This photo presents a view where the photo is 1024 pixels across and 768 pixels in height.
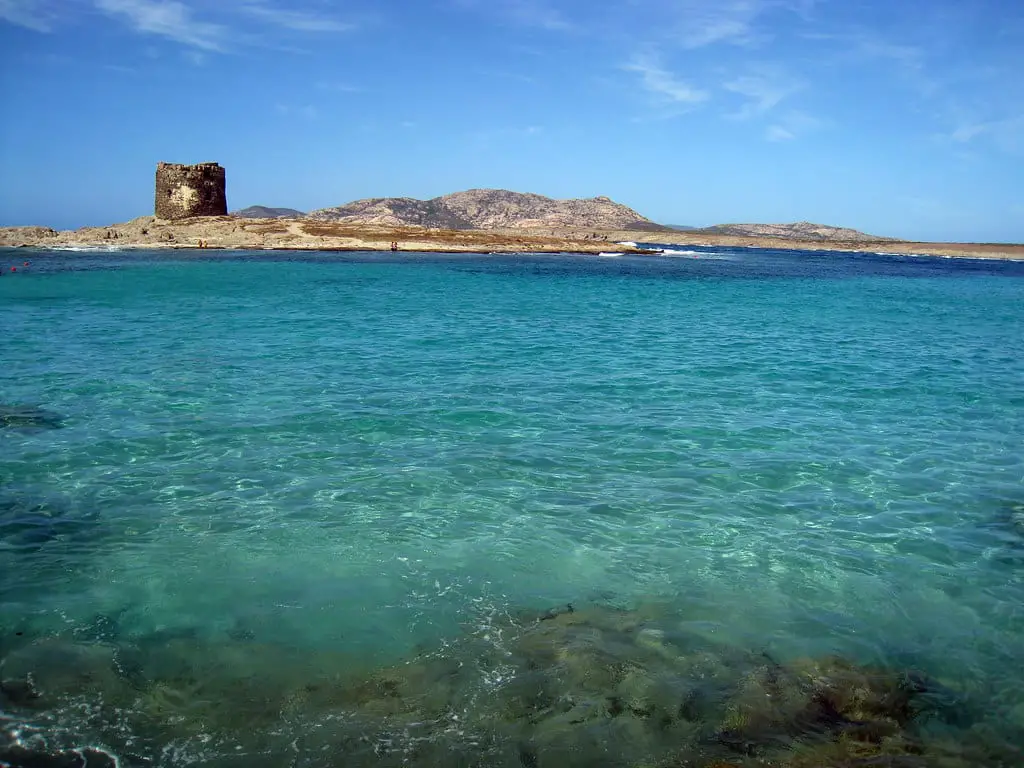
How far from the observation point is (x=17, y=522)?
8.66 meters

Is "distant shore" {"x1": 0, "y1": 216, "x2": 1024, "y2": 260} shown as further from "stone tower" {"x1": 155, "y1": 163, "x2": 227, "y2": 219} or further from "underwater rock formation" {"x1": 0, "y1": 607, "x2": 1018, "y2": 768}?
"underwater rock formation" {"x1": 0, "y1": 607, "x2": 1018, "y2": 768}

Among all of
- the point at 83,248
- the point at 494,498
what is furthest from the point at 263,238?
the point at 494,498

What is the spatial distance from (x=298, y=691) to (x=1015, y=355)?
2502 centimetres

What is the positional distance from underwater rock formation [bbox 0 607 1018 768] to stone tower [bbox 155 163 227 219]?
7956cm

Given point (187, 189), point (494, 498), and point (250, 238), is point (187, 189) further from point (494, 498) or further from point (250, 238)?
point (494, 498)

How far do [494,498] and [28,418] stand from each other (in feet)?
28.4

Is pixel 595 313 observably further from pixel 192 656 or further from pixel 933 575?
pixel 192 656

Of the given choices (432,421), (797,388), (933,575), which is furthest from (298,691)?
(797,388)

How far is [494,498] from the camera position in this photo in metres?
9.79

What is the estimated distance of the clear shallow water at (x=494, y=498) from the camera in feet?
22.4

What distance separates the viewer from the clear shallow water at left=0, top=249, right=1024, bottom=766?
6824mm

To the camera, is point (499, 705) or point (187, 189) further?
point (187, 189)

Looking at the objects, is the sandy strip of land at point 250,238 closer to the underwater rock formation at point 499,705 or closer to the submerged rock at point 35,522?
the submerged rock at point 35,522

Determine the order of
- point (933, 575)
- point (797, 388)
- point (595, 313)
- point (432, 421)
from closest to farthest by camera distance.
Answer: point (933, 575)
point (432, 421)
point (797, 388)
point (595, 313)
